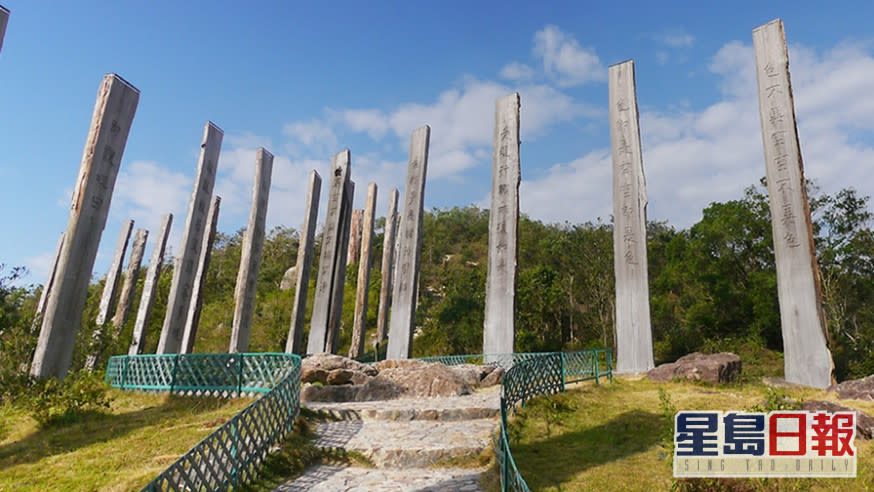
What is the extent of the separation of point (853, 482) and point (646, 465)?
171 cm

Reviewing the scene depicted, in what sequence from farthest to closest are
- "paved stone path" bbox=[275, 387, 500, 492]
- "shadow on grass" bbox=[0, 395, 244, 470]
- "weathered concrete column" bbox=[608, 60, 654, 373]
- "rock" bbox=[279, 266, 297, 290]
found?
"rock" bbox=[279, 266, 297, 290] → "weathered concrete column" bbox=[608, 60, 654, 373] → "shadow on grass" bbox=[0, 395, 244, 470] → "paved stone path" bbox=[275, 387, 500, 492]

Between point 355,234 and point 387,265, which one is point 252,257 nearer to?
point 387,265

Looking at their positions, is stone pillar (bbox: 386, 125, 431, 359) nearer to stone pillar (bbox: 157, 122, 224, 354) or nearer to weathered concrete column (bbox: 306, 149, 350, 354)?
weathered concrete column (bbox: 306, 149, 350, 354)

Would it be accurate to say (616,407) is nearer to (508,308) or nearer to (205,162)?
(508,308)

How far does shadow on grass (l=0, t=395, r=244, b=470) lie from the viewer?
628 cm

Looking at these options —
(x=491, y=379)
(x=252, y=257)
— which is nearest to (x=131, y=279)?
(x=252, y=257)

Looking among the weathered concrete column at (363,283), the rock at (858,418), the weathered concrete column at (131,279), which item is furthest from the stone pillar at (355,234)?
the rock at (858,418)

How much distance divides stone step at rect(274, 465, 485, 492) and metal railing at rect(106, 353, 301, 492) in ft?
1.77

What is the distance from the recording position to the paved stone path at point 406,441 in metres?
4.90

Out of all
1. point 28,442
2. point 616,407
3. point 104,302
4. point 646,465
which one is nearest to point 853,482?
point 646,465

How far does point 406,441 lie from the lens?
5863 millimetres

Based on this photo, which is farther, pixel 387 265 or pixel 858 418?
pixel 387 265

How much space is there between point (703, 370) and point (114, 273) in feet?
58.0

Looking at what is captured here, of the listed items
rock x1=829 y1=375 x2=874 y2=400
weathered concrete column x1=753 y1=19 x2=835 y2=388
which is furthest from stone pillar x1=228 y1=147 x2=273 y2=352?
rock x1=829 y1=375 x2=874 y2=400
